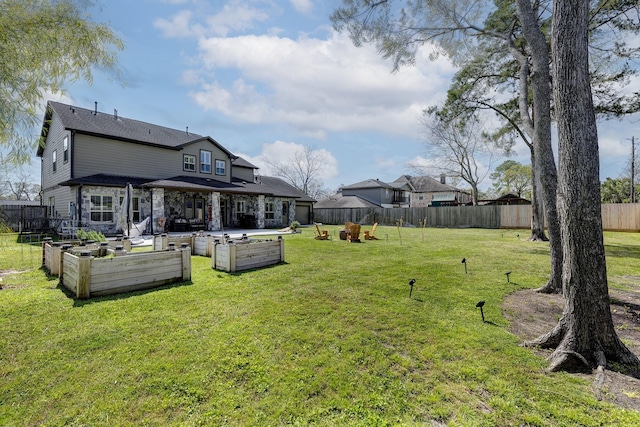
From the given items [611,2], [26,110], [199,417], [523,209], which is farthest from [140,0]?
[523,209]

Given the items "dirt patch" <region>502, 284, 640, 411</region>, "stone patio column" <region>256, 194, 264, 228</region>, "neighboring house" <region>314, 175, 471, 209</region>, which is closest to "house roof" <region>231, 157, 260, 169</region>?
"stone patio column" <region>256, 194, 264, 228</region>

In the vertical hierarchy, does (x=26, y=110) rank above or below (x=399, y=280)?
above

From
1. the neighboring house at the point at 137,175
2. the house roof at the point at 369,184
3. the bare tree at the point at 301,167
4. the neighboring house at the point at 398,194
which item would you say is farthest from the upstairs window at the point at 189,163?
the bare tree at the point at 301,167

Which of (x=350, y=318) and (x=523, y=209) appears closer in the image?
(x=350, y=318)

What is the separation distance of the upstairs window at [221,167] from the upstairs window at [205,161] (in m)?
0.57

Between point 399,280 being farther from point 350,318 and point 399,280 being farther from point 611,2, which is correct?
point 611,2

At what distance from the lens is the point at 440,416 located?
202 cm

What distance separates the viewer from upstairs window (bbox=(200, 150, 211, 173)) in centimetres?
1867

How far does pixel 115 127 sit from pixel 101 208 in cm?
498

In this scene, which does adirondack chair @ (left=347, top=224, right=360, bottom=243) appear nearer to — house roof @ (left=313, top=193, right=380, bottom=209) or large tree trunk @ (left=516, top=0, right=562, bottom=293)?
large tree trunk @ (left=516, top=0, right=562, bottom=293)

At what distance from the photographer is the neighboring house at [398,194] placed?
34.5m

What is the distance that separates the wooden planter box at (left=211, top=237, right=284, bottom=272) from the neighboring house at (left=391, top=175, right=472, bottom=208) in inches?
1422

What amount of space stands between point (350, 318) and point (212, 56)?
10.1 metres

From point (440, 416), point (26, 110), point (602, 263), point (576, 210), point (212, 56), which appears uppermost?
point (212, 56)
